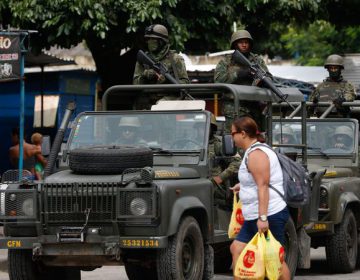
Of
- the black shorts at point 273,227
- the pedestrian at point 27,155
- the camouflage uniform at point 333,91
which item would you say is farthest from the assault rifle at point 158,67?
A: the pedestrian at point 27,155

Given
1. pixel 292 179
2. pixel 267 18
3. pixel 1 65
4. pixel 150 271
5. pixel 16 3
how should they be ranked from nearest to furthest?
pixel 292 179, pixel 150 271, pixel 1 65, pixel 16 3, pixel 267 18

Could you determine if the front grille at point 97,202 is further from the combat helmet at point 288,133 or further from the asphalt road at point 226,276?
the combat helmet at point 288,133

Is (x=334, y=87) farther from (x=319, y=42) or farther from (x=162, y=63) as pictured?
(x=319, y=42)

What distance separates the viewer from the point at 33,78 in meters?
23.7

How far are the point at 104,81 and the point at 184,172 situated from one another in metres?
11.9

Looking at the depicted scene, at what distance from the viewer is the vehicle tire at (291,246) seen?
37.7 ft

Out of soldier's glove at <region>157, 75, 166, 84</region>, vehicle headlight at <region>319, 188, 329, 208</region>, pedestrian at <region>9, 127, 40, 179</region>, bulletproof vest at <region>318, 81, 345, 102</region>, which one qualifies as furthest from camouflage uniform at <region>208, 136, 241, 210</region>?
pedestrian at <region>9, 127, 40, 179</region>

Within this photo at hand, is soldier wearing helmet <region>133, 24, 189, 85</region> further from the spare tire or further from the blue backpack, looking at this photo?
the blue backpack

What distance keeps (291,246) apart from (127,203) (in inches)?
91.4

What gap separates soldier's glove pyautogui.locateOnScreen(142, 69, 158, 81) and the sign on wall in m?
4.39

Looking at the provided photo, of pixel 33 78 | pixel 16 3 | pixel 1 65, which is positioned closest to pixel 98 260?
pixel 1 65

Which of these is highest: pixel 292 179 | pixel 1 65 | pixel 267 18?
pixel 267 18

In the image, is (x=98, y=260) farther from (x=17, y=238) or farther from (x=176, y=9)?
(x=176, y=9)

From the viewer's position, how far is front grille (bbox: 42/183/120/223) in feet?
33.1
